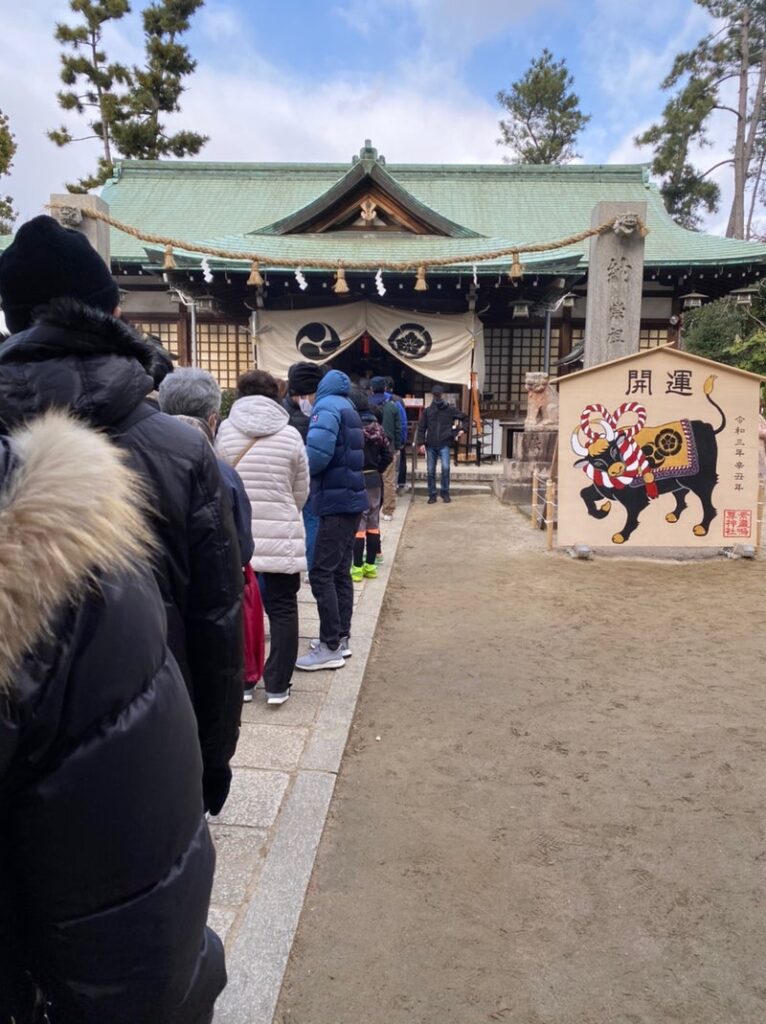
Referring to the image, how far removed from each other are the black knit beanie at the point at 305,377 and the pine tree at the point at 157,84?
66.9 ft

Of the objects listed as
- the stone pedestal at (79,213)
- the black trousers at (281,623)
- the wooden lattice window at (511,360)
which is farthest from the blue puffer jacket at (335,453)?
the wooden lattice window at (511,360)

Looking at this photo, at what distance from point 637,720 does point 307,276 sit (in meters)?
9.77

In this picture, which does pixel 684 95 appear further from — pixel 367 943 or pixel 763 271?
pixel 367 943

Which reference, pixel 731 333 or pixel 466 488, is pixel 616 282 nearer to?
pixel 466 488

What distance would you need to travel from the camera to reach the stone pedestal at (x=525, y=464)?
9758mm

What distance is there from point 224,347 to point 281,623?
1116 cm

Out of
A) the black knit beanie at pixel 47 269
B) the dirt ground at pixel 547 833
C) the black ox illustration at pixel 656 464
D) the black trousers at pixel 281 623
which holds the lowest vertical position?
the dirt ground at pixel 547 833

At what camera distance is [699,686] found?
4020 millimetres

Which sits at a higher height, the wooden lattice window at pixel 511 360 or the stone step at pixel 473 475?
the wooden lattice window at pixel 511 360

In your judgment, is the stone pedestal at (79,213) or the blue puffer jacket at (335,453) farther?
the stone pedestal at (79,213)

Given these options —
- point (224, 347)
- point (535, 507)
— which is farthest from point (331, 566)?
point (224, 347)

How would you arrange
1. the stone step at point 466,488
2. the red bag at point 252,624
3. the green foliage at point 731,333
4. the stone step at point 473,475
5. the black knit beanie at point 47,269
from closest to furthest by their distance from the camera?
the black knit beanie at point 47,269 → the red bag at point 252,624 → the stone step at point 466,488 → the stone step at point 473,475 → the green foliage at point 731,333

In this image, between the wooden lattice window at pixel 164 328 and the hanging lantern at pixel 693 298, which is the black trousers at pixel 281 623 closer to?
the wooden lattice window at pixel 164 328

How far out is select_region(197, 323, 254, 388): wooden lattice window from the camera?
13.6 m
